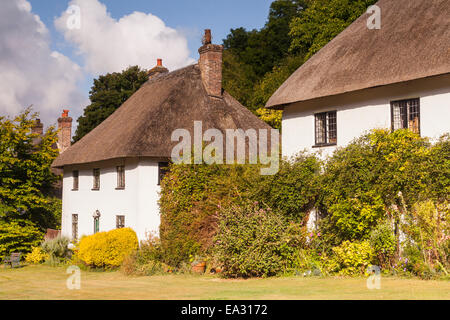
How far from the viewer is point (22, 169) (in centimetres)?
2656

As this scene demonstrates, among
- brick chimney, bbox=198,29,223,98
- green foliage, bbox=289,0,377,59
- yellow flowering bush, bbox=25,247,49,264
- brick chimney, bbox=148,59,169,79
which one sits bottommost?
yellow flowering bush, bbox=25,247,49,264

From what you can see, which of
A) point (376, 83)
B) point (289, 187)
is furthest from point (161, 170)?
point (376, 83)

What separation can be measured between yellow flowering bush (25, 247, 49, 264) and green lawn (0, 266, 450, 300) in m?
8.83

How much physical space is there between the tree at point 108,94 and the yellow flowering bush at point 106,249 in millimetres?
25000

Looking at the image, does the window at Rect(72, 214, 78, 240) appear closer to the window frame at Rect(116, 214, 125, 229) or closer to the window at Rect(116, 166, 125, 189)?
the window frame at Rect(116, 214, 125, 229)

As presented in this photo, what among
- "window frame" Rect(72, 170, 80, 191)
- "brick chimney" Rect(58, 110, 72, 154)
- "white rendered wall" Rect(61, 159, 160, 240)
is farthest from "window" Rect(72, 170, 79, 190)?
"brick chimney" Rect(58, 110, 72, 154)

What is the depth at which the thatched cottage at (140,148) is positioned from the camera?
23562mm

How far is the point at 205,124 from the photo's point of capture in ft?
82.4

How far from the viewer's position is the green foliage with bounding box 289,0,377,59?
99.0 ft

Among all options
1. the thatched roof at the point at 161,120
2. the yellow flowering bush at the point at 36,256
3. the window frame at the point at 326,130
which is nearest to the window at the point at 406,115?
the window frame at the point at 326,130

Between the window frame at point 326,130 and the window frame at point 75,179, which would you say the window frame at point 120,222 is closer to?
the window frame at point 75,179

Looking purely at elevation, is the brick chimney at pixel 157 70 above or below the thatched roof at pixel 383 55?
above

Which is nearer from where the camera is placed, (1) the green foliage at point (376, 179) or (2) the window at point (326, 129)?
(1) the green foliage at point (376, 179)
